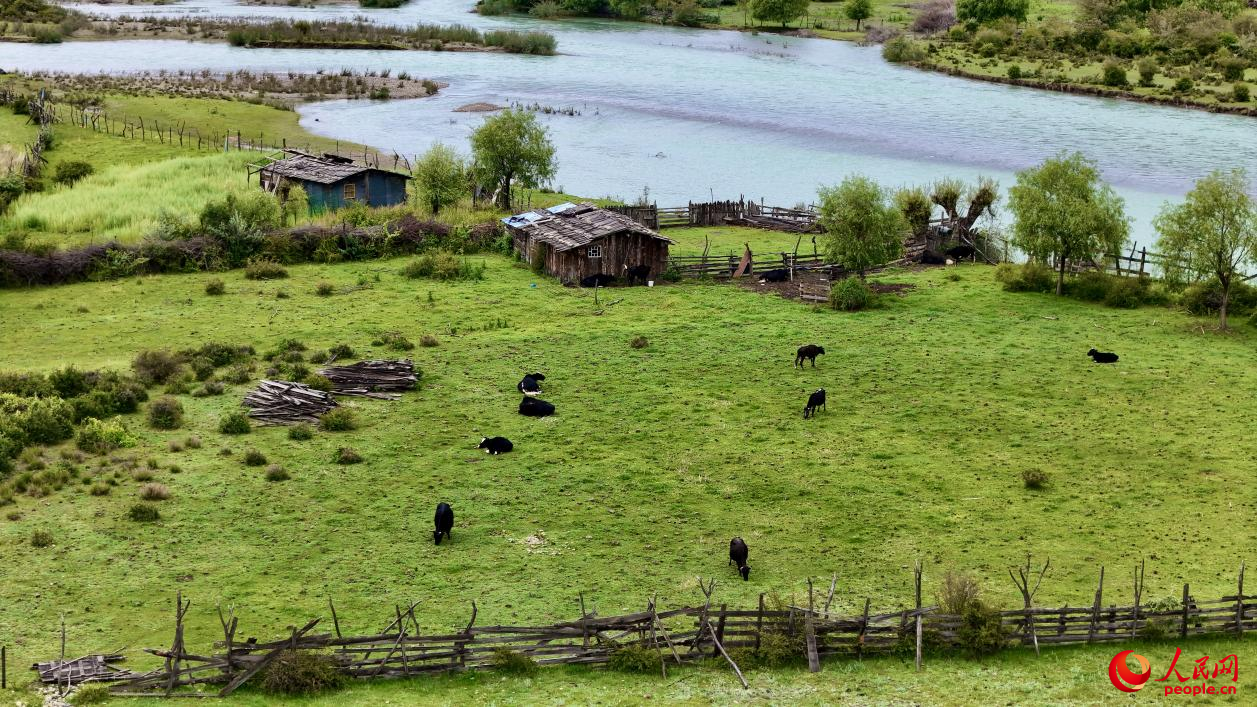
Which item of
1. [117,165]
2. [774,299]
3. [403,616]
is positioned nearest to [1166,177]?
[774,299]

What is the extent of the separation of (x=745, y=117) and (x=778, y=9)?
39815 millimetres

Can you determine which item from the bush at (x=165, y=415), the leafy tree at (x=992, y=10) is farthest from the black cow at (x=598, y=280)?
the leafy tree at (x=992, y=10)

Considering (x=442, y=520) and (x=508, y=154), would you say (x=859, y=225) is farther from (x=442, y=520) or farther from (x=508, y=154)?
(x=442, y=520)

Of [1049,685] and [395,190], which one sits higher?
[395,190]

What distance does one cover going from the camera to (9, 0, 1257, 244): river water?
253 feet

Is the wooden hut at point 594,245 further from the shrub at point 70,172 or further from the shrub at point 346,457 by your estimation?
the shrub at point 70,172

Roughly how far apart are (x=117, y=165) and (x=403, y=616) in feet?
173

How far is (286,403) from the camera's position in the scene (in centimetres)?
3628

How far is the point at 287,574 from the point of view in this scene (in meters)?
26.9

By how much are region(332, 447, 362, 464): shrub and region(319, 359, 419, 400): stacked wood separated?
181 inches

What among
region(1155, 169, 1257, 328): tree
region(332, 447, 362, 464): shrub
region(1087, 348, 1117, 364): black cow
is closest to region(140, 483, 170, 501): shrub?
region(332, 447, 362, 464): shrub

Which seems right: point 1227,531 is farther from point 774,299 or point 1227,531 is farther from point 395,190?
point 395,190

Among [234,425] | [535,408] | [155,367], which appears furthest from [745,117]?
[234,425]

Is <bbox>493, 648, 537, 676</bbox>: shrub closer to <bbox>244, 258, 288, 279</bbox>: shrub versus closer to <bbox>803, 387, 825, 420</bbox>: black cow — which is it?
<bbox>803, 387, 825, 420</bbox>: black cow
